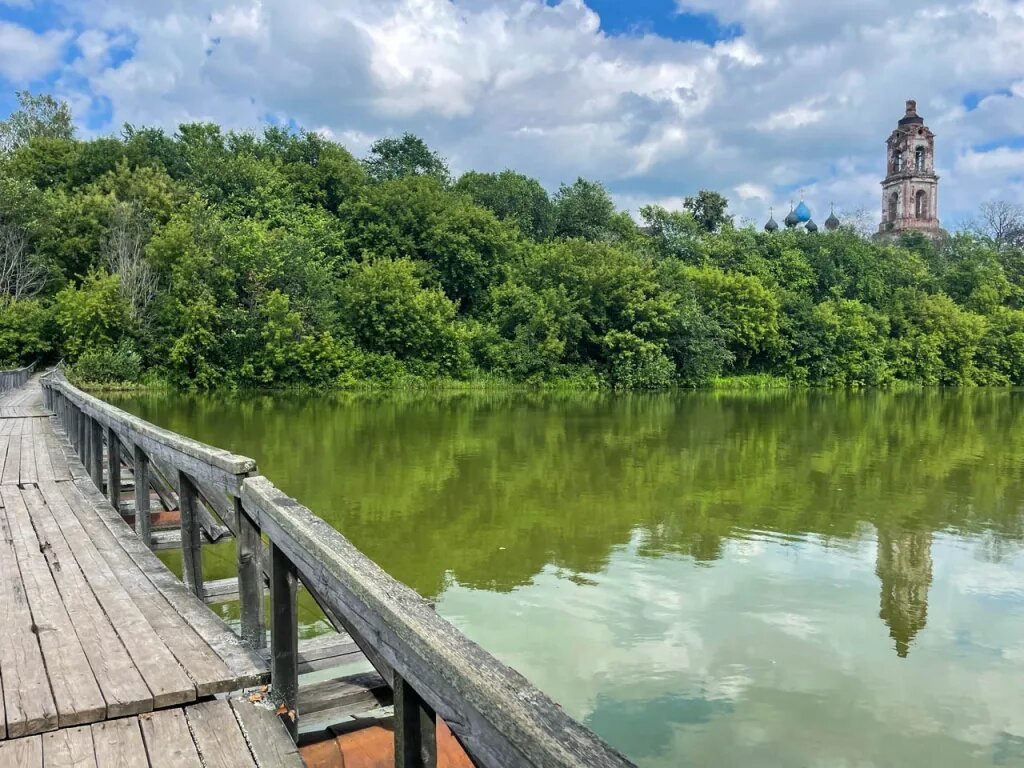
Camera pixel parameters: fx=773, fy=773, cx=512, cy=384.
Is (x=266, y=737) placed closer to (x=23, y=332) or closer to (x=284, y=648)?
(x=284, y=648)

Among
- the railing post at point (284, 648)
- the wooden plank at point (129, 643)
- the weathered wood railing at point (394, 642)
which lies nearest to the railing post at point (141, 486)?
the wooden plank at point (129, 643)

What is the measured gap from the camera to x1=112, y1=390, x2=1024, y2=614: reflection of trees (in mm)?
9859

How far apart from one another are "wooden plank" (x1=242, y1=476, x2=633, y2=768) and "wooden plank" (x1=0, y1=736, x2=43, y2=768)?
40.3 inches

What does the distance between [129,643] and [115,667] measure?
0.27 meters

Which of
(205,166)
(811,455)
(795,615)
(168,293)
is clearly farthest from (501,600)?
(205,166)

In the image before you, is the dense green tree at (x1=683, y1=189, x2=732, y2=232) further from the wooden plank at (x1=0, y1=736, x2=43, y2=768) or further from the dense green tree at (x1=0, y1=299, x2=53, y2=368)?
the wooden plank at (x1=0, y1=736, x2=43, y2=768)

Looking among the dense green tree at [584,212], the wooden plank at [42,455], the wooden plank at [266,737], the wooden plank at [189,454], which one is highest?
the dense green tree at [584,212]

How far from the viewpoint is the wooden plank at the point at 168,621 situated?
10.2ft

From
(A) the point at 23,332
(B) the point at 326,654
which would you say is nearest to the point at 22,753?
(B) the point at 326,654

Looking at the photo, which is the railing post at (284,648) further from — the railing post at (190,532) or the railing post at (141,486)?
the railing post at (141,486)

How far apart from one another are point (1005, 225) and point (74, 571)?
79.3 meters

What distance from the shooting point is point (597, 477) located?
47.6ft

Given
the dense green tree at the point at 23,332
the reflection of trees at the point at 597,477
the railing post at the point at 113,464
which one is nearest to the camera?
the railing post at the point at 113,464

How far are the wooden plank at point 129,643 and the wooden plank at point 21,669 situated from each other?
7.8 inches
